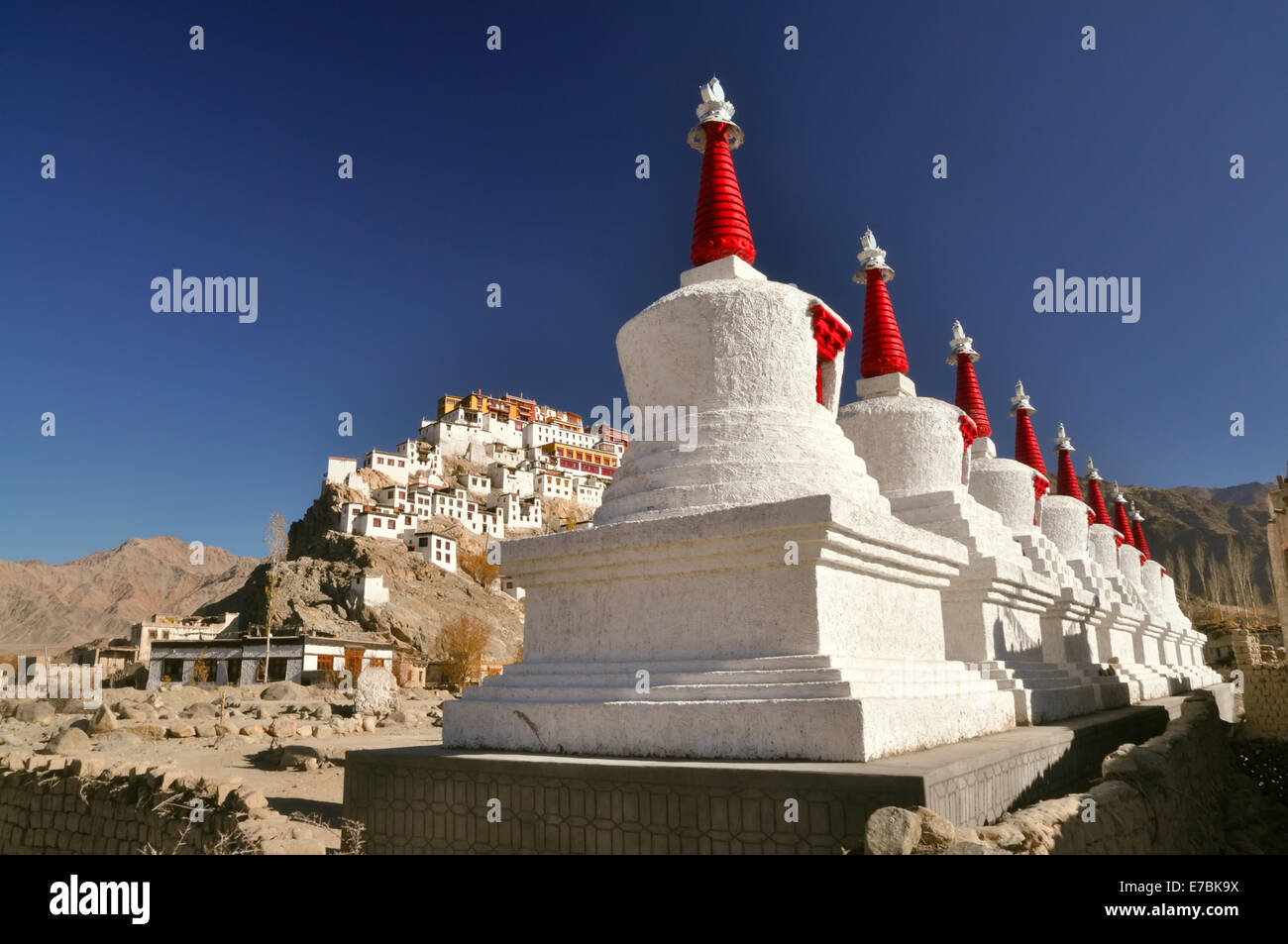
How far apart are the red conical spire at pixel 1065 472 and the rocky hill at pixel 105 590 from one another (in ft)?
351

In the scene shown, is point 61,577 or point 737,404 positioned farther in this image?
point 61,577

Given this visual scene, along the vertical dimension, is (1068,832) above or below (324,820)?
above

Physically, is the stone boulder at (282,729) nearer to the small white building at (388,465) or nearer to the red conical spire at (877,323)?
the red conical spire at (877,323)

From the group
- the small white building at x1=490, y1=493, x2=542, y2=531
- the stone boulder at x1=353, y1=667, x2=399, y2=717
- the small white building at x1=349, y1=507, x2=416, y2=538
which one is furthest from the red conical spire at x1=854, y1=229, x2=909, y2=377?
the small white building at x1=490, y1=493, x2=542, y2=531

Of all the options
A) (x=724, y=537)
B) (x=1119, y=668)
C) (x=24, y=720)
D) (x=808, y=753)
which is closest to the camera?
(x=808, y=753)

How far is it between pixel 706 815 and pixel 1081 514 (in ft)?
53.8

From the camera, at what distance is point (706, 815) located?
15.7ft

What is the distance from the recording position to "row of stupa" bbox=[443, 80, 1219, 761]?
18.5 feet

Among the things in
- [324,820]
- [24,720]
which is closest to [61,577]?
[24,720]

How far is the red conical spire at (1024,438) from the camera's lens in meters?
17.0

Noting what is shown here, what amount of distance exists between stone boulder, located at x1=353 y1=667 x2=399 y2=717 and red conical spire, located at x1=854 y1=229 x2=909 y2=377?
1462cm

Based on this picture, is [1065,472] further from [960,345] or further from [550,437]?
[550,437]

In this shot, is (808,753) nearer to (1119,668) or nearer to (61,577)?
(1119,668)

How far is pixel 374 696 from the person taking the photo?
20.7m
